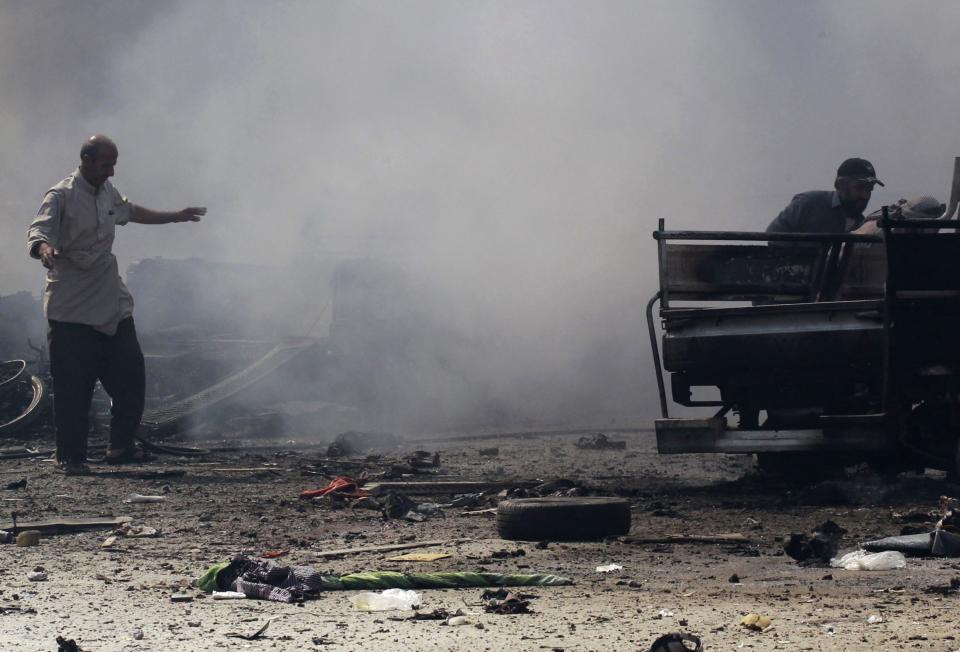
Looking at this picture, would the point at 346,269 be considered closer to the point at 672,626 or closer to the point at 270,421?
the point at 270,421

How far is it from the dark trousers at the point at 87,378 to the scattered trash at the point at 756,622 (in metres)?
6.17

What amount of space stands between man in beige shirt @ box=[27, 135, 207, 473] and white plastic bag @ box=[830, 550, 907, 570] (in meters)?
5.59

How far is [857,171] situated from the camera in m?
8.12

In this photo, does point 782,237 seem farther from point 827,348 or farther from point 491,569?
point 491,569

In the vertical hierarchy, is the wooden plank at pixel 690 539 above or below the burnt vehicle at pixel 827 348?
below

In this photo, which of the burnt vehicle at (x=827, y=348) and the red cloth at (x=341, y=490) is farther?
the red cloth at (x=341, y=490)

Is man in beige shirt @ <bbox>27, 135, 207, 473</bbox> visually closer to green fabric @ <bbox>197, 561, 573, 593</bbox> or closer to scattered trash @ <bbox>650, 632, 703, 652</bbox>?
green fabric @ <bbox>197, 561, 573, 593</bbox>

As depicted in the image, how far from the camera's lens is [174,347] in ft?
61.5

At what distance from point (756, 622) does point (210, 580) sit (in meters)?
1.83

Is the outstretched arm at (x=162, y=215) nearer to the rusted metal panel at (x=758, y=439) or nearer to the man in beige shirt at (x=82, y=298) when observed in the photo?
the man in beige shirt at (x=82, y=298)

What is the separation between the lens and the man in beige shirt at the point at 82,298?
8578 mm

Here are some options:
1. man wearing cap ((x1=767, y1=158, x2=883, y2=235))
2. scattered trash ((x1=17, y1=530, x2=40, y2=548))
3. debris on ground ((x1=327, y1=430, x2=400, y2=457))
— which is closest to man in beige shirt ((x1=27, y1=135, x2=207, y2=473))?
debris on ground ((x1=327, y1=430, x2=400, y2=457))

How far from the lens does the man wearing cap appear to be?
8.11 meters

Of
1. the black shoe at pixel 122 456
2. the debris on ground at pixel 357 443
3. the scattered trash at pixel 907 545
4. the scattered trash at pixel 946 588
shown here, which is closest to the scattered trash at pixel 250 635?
the scattered trash at pixel 946 588
